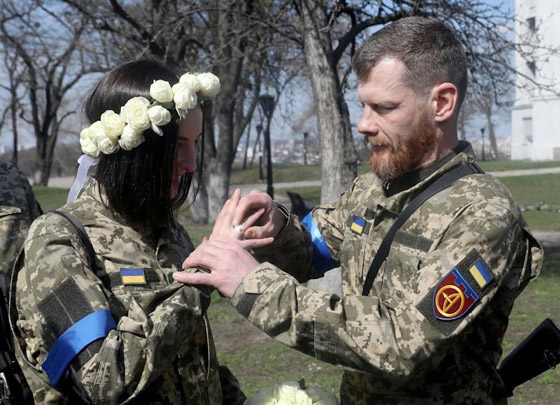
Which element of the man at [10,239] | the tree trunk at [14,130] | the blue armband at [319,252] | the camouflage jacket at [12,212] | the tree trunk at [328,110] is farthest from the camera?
the tree trunk at [14,130]

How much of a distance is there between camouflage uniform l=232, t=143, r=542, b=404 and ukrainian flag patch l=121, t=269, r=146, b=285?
1.18 feet

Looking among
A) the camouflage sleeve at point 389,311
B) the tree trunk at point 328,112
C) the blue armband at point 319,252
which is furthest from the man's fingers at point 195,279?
the tree trunk at point 328,112

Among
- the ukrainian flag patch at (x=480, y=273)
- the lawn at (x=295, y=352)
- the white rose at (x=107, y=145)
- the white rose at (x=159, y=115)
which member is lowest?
→ the lawn at (x=295, y=352)

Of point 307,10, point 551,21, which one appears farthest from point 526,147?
point 307,10

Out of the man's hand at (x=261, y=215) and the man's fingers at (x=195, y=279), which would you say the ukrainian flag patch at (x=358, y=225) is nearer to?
the man's hand at (x=261, y=215)

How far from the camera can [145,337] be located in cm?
222

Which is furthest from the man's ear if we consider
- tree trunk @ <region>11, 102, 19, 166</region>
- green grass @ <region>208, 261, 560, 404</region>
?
tree trunk @ <region>11, 102, 19, 166</region>

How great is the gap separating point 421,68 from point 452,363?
1.01 meters

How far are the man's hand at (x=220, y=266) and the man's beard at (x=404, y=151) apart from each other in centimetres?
61

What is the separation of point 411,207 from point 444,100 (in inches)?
15.5

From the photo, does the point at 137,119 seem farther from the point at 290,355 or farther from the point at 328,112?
the point at 328,112

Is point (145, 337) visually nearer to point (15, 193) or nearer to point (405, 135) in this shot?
point (405, 135)

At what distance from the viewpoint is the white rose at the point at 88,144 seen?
8.31ft

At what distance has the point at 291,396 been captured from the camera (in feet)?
8.22
